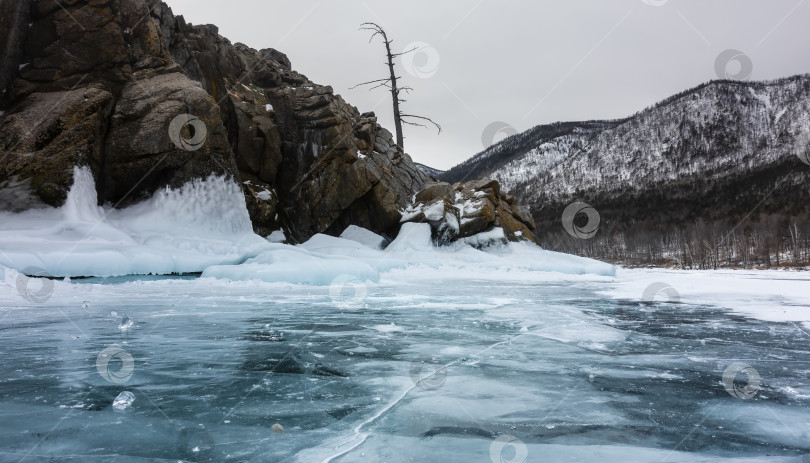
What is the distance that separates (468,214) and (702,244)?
75509 millimetres

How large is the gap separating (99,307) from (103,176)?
7.73 metres

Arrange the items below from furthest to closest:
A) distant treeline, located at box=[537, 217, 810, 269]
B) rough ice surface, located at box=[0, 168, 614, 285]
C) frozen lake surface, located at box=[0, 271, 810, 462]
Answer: distant treeline, located at box=[537, 217, 810, 269], rough ice surface, located at box=[0, 168, 614, 285], frozen lake surface, located at box=[0, 271, 810, 462]

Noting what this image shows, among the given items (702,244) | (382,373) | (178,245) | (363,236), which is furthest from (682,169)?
(382,373)

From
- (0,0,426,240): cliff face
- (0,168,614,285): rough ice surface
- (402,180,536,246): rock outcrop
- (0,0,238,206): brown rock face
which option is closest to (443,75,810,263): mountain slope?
(402,180,536,246): rock outcrop

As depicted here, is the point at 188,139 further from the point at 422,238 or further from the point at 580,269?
the point at 580,269

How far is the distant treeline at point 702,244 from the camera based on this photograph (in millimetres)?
66562

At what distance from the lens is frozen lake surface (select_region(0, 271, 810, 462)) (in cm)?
233

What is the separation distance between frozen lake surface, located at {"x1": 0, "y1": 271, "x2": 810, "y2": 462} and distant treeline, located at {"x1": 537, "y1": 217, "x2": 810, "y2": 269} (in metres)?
65.6

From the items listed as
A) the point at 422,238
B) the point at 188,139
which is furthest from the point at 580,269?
the point at 188,139

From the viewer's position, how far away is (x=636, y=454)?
2230 mm

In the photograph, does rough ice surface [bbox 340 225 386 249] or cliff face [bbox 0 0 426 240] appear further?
rough ice surface [bbox 340 225 386 249]

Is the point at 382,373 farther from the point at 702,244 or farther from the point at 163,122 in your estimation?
the point at 702,244

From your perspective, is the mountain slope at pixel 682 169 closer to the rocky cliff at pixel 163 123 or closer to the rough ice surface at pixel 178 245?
the rocky cliff at pixel 163 123

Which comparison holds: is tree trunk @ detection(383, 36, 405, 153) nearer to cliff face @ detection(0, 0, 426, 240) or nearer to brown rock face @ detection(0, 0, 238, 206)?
cliff face @ detection(0, 0, 426, 240)
